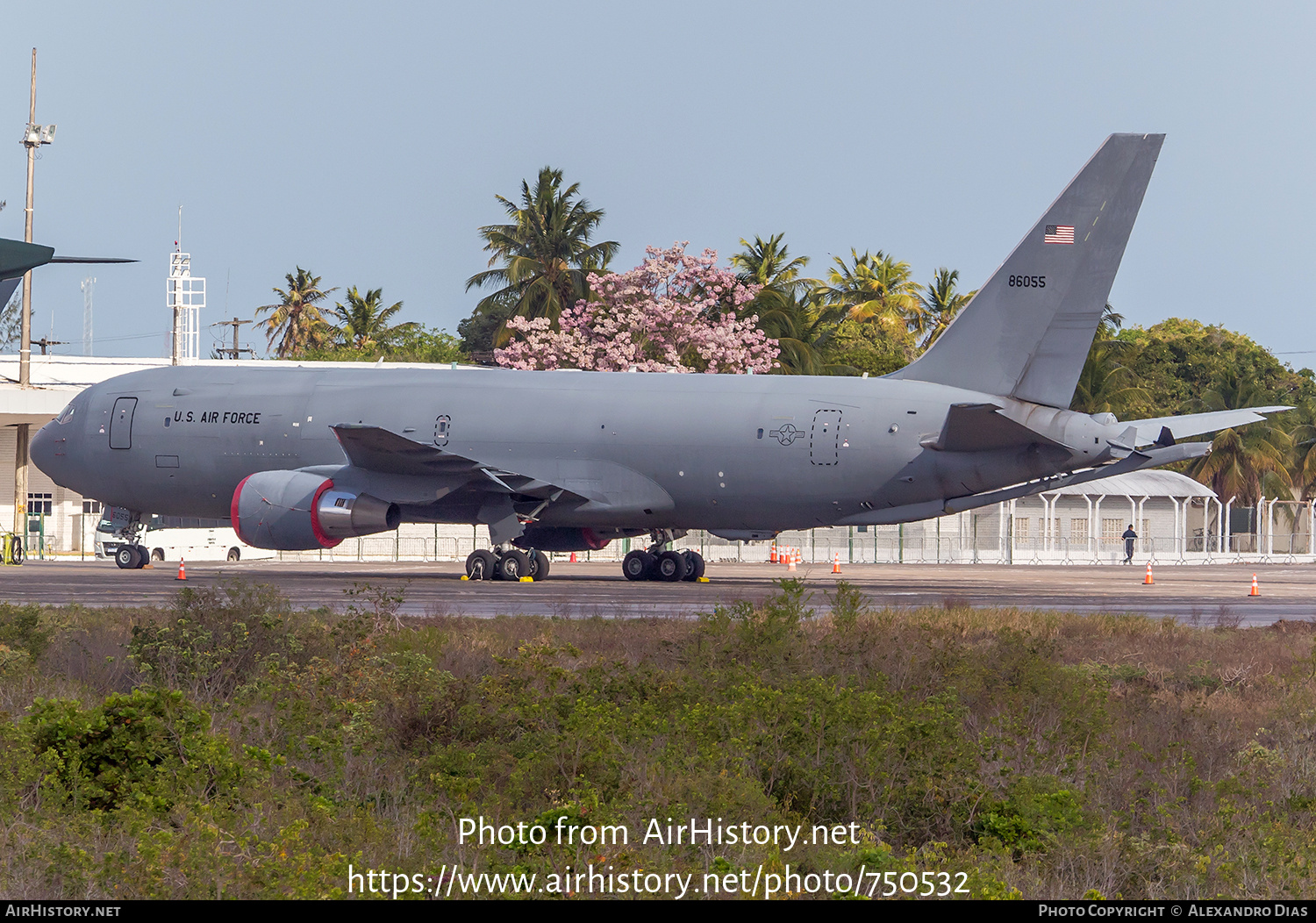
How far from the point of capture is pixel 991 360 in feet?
92.9

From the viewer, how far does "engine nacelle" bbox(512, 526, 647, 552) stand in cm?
3166

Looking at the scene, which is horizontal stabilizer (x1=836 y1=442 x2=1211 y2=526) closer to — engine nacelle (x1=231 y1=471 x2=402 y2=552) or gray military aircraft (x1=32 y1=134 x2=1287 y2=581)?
gray military aircraft (x1=32 y1=134 x2=1287 y2=581)

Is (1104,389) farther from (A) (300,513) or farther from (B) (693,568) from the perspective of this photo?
(A) (300,513)

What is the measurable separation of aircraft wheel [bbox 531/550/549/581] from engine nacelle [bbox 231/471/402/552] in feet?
11.9

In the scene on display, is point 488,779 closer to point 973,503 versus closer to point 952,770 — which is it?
point 952,770

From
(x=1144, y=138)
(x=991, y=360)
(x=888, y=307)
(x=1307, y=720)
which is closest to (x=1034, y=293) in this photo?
(x=991, y=360)

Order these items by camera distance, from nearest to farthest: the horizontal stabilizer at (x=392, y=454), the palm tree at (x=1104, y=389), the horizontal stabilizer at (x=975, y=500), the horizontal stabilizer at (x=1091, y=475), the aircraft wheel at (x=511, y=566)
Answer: the horizontal stabilizer at (x=1091, y=475) → the horizontal stabilizer at (x=392, y=454) → the horizontal stabilizer at (x=975, y=500) → the aircraft wheel at (x=511, y=566) → the palm tree at (x=1104, y=389)

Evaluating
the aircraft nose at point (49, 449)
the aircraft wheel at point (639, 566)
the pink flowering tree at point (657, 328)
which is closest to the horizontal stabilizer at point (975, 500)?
the aircraft wheel at point (639, 566)

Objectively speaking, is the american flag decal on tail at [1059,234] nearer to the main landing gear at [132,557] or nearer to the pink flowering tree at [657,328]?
the main landing gear at [132,557]

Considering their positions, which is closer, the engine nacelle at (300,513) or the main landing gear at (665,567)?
the engine nacelle at (300,513)

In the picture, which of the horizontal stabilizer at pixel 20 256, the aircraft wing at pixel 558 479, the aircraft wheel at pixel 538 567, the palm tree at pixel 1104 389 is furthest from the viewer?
the palm tree at pixel 1104 389

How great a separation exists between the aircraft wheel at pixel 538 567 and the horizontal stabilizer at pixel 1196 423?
12.5 meters

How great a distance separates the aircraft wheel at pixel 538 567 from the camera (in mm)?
31117

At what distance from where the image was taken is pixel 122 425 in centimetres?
3203
